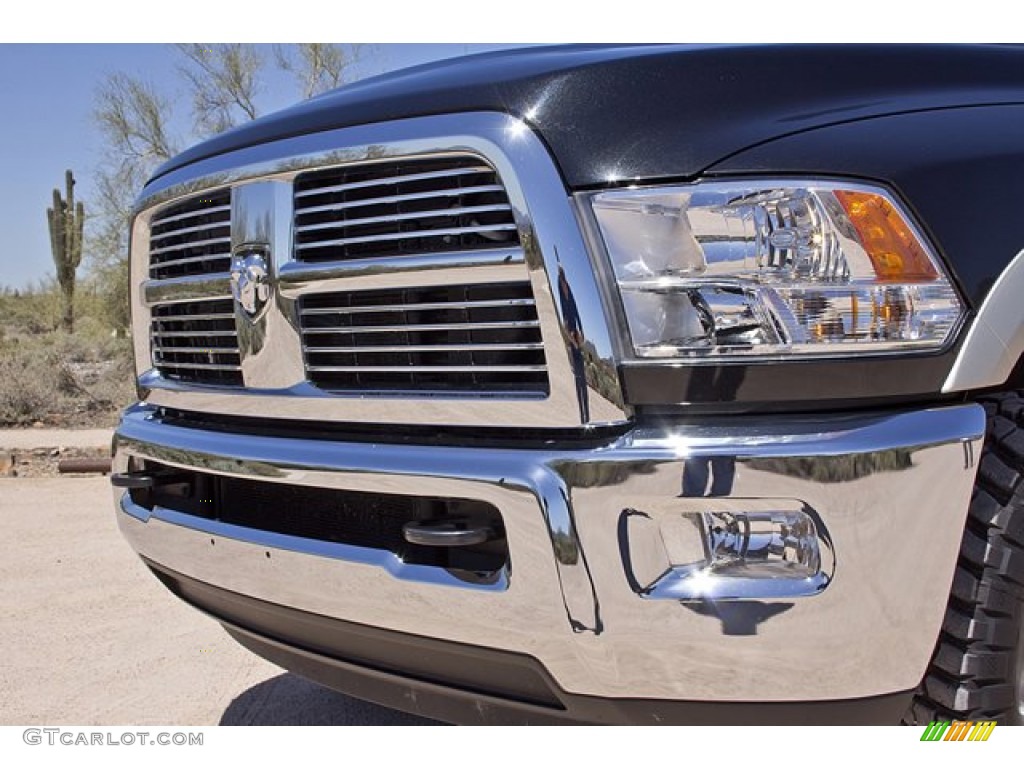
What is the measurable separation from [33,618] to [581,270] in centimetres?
320

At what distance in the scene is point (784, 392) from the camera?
1.67 m

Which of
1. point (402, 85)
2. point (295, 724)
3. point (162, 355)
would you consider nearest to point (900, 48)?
point (402, 85)

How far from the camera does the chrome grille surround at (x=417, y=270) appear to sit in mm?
1739

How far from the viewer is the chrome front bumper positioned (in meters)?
1.59

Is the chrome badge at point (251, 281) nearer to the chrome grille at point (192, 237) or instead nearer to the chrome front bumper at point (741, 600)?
the chrome grille at point (192, 237)

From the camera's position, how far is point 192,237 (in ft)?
A: 8.54

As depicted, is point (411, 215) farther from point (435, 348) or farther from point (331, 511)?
point (331, 511)

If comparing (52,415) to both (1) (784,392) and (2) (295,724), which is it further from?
(1) (784,392)

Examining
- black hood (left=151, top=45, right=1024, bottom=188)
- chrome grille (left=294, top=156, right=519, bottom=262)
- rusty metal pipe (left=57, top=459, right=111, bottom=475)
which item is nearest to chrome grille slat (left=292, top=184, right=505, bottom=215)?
chrome grille (left=294, top=156, right=519, bottom=262)

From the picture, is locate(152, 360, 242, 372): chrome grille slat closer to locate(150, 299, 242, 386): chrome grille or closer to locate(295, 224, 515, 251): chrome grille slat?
locate(150, 299, 242, 386): chrome grille

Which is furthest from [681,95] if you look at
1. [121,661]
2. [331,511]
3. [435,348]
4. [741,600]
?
[121,661]

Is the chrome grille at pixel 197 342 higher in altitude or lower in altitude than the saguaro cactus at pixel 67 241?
lower
